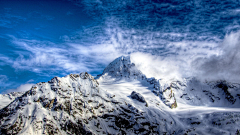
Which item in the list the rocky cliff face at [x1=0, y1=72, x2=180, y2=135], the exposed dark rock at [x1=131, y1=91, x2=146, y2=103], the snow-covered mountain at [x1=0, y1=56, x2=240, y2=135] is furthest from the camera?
the exposed dark rock at [x1=131, y1=91, x2=146, y2=103]

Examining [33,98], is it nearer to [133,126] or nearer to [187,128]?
[133,126]

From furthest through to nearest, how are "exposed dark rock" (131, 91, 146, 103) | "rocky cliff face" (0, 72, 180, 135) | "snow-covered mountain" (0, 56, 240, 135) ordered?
"exposed dark rock" (131, 91, 146, 103) → "snow-covered mountain" (0, 56, 240, 135) → "rocky cliff face" (0, 72, 180, 135)

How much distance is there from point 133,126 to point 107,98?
43.6m

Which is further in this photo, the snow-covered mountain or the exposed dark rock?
the exposed dark rock

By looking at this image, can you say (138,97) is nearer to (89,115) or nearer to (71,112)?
(89,115)

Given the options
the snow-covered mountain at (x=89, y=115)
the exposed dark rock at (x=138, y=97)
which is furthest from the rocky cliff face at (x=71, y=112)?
the exposed dark rock at (x=138, y=97)

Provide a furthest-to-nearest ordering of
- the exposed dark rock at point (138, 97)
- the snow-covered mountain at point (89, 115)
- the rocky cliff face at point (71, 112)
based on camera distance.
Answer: the exposed dark rock at point (138, 97) < the snow-covered mountain at point (89, 115) < the rocky cliff face at point (71, 112)

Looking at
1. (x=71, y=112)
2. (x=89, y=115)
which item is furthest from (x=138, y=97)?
(x=71, y=112)

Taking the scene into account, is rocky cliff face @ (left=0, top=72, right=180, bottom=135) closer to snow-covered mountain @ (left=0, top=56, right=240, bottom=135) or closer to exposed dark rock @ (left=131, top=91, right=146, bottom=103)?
snow-covered mountain @ (left=0, top=56, right=240, bottom=135)

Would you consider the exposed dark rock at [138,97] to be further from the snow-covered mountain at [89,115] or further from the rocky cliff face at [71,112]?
the rocky cliff face at [71,112]

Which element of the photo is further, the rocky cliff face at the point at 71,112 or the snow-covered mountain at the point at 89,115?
the snow-covered mountain at the point at 89,115

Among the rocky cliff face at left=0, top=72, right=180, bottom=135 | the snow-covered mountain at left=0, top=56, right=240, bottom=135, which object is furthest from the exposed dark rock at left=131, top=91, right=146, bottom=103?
the rocky cliff face at left=0, top=72, right=180, bottom=135

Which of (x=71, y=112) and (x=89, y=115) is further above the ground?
(x=71, y=112)

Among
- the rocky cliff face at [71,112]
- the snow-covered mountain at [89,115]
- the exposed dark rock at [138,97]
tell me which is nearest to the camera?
the rocky cliff face at [71,112]
